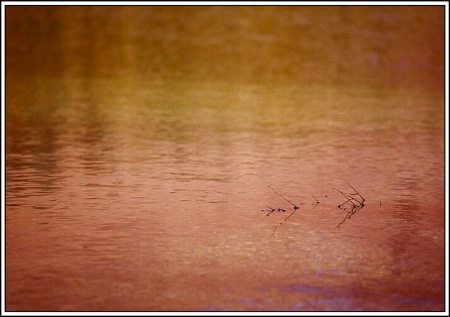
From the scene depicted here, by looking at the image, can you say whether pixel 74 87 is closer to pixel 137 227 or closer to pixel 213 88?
pixel 213 88

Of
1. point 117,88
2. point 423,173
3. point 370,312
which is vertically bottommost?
point 370,312

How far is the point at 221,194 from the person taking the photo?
5.86 metres

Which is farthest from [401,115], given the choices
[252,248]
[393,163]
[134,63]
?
[134,63]

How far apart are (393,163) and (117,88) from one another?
8613 millimetres

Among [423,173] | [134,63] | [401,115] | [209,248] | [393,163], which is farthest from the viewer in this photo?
[134,63]

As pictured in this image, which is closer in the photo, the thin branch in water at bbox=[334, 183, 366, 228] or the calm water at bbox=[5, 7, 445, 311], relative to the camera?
the calm water at bbox=[5, 7, 445, 311]

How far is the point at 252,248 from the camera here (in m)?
4.47

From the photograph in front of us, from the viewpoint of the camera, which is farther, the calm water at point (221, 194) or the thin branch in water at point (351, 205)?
the thin branch in water at point (351, 205)

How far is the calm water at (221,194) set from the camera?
12.6ft

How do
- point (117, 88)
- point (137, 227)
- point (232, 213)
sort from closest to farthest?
point (137, 227) → point (232, 213) → point (117, 88)

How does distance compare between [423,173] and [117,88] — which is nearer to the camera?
[423,173]

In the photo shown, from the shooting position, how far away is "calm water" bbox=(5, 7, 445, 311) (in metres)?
3.83

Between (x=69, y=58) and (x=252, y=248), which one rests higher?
(x=69, y=58)

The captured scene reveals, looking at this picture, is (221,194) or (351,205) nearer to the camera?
(351,205)
